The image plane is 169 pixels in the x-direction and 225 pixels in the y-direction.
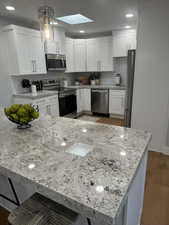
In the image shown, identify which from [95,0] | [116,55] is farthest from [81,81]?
[95,0]

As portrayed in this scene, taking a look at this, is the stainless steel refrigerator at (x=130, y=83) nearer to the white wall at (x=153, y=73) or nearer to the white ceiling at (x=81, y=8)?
the white wall at (x=153, y=73)

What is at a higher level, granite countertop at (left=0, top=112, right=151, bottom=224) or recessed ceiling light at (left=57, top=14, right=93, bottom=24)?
recessed ceiling light at (left=57, top=14, right=93, bottom=24)

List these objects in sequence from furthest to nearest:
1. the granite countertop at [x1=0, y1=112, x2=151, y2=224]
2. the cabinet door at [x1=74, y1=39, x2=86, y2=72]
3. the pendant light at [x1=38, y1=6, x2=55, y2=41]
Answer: the cabinet door at [x1=74, y1=39, x2=86, y2=72] < the pendant light at [x1=38, y1=6, x2=55, y2=41] < the granite countertop at [x1=0, y1=112, x2=151, y2=224]

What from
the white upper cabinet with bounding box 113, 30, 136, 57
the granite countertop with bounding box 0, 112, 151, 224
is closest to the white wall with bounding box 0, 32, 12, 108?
the granite countertop with bounding box 0, 112, 151, 224

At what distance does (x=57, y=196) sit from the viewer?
72 cm

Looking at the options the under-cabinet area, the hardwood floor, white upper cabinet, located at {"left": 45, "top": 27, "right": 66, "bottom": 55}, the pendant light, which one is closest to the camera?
the hardwood floor

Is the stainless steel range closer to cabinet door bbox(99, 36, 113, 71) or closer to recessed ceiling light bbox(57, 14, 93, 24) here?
cabinet door bbox(99, 36, 113, 71)

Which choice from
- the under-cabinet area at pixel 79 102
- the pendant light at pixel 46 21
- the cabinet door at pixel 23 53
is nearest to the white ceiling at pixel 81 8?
the cabinet door at pixel 23 53

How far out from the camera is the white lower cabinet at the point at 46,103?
11.0 feet

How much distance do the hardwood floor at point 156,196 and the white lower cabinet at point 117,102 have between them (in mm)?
2074

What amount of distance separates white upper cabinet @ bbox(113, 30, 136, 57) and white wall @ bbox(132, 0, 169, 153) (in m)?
1.78

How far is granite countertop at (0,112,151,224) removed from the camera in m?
0.69

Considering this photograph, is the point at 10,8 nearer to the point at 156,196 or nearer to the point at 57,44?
the point at 57,44

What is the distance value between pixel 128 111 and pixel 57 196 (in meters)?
2.64
